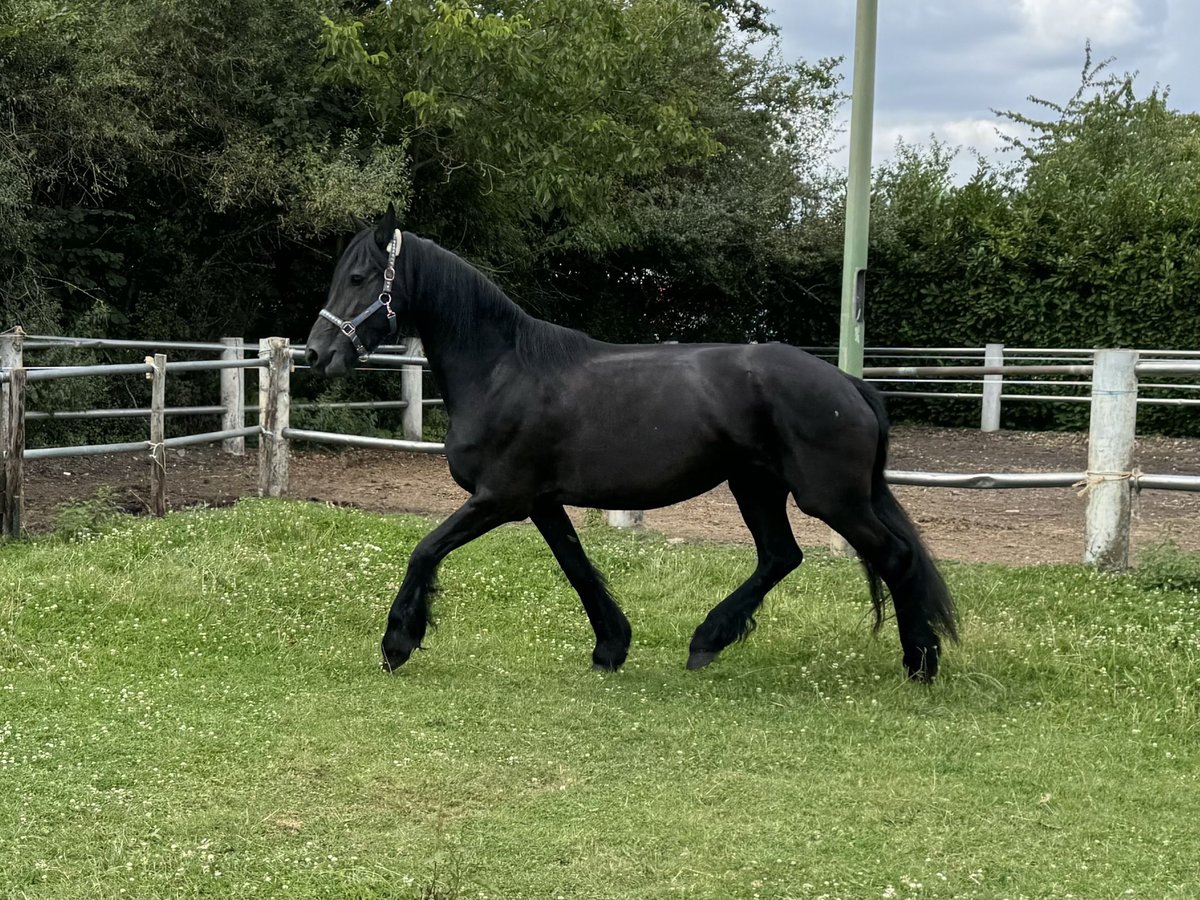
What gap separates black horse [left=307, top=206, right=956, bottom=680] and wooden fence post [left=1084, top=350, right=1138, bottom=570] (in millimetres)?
1991

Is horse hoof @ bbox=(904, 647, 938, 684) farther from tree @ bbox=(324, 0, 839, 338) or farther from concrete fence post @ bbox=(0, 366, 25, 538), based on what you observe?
tree @ bbox=(324, 0, 839, 338)

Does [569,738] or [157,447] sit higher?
[157,447]

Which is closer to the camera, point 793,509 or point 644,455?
point 644,455

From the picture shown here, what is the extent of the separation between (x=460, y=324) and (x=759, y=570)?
1746 millimetres

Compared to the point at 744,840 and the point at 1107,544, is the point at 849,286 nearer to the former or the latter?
the point at 1107,544

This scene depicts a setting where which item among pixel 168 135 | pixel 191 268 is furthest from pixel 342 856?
pixel 191 268

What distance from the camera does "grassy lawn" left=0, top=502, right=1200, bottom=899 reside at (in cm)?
322

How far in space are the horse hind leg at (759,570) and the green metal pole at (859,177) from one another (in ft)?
Result: 5.93

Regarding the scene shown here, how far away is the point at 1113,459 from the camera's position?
6.45m

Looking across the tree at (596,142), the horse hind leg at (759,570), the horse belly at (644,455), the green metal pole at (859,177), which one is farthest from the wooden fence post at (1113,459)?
the tree at (596,142)

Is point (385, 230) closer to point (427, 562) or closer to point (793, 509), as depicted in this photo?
point (427, 562)

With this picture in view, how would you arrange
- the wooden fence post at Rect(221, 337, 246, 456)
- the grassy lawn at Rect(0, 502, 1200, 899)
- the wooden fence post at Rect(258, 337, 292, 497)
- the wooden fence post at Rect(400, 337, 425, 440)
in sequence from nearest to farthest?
1. the grassy lawn at Rect(0, 502, 1200, 899)
2. the wooden fence post at Rect(258, 337, 292, 497)
3. the wooden fence post at Rect(221, 337, 246, 456)
4. the wooden fence post at Rect(400, 337, 425, 440)

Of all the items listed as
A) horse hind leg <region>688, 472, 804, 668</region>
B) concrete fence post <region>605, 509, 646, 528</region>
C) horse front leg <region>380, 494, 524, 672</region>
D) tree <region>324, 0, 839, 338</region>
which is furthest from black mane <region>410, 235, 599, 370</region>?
tree <region>324, 0, 839, 338</region>

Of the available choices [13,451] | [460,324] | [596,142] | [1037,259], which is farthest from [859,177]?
[1037,259]
